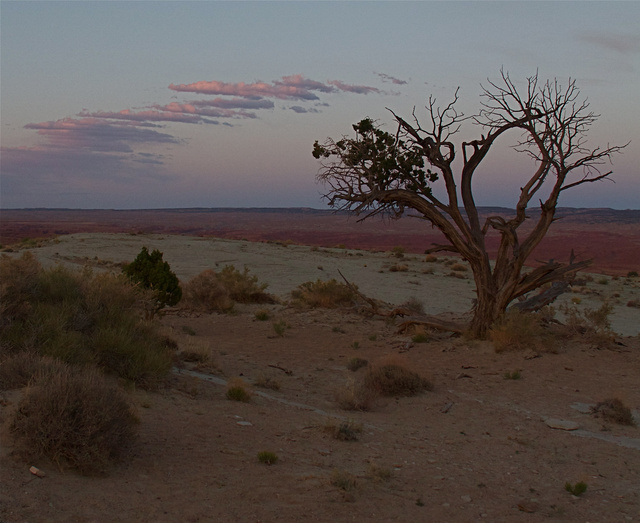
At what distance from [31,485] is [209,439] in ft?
6.34

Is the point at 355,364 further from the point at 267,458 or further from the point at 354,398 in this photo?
the point at 267,458

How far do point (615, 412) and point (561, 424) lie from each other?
2.77ft

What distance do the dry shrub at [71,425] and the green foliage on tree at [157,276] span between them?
9536 mm

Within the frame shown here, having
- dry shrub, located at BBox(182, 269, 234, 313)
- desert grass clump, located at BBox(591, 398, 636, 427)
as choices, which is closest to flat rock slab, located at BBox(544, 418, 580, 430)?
desert grass clump, located at BBox(591, 398, 636, 427)

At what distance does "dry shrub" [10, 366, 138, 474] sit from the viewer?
180 inches

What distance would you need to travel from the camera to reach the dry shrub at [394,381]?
356 inches

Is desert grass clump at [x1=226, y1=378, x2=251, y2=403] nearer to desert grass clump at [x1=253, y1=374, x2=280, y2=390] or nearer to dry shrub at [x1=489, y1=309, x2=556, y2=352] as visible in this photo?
desert grass clump at [x1=253, y1=374, x2=280, y2=390]

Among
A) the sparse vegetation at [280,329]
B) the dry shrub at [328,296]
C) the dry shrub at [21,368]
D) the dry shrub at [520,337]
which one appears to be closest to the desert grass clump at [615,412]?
the dry shrub at [520,337]

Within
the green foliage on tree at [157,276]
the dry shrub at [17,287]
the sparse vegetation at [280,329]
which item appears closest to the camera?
the dry shrub at [17,287]

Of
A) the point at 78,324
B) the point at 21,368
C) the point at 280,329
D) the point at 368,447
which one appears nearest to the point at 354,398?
the point at 368,447

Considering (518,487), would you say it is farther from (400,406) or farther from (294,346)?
(294,346)

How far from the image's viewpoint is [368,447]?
20.8 ft


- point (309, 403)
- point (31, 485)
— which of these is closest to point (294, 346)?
point (309, 403)

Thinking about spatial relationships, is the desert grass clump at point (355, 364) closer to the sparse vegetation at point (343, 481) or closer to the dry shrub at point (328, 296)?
the sparse vegetation at point (343, 481)
